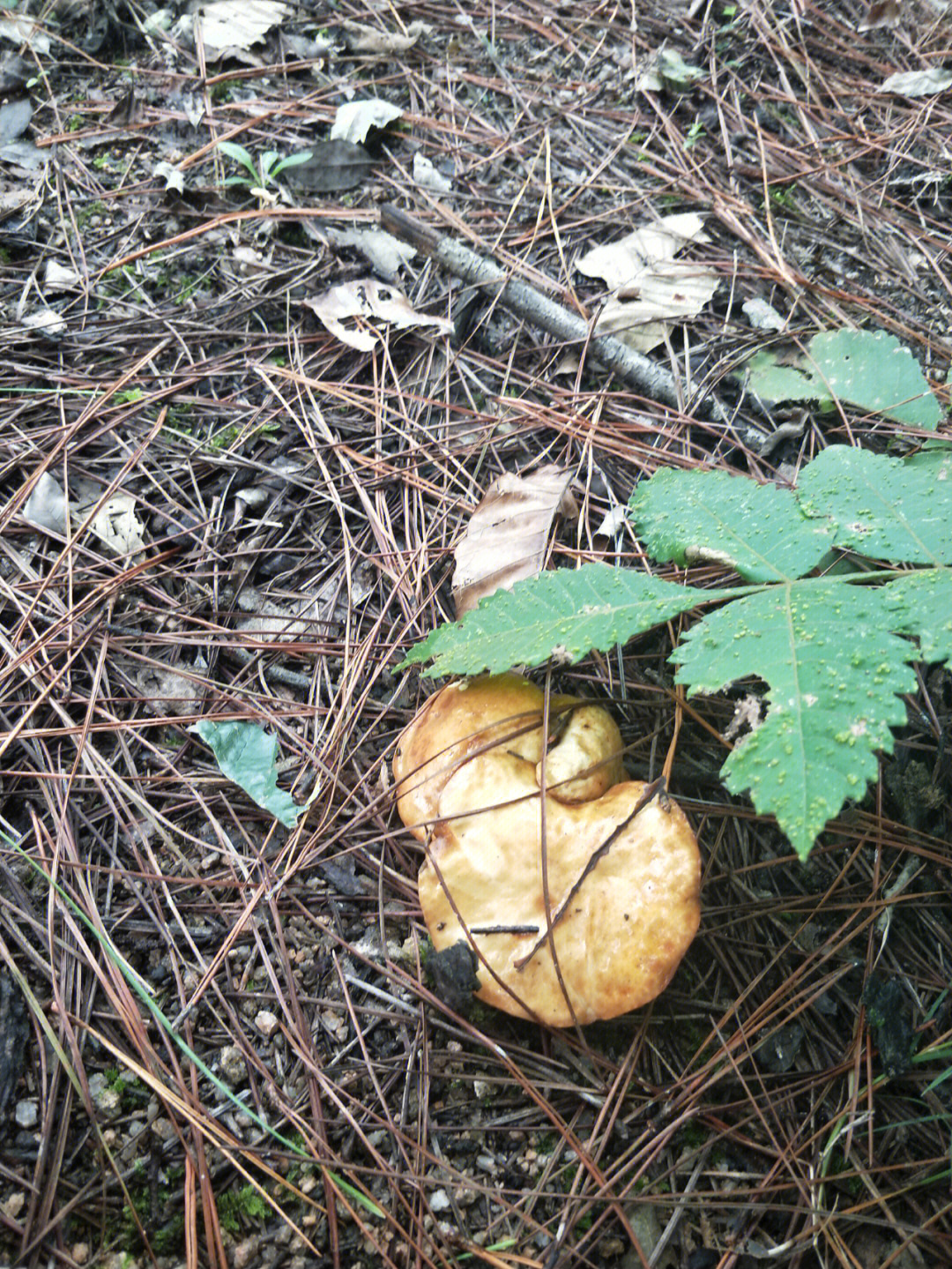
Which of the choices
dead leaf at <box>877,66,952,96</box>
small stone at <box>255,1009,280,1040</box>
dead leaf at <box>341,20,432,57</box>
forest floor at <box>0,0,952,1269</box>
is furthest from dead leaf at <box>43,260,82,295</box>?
dead leaf at <box>877,66,952,96</box>

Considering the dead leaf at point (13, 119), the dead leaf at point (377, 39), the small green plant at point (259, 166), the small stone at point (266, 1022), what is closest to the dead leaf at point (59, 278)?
the small green plant at point (259, 166)

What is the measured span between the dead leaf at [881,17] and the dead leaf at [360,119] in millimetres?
2138

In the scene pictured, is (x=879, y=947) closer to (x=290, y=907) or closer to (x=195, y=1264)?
(x=290, y=907)

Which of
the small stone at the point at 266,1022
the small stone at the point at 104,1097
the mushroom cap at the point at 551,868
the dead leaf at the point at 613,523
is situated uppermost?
the dead leaf at the point at 613,523

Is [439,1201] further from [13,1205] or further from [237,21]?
[237,21]

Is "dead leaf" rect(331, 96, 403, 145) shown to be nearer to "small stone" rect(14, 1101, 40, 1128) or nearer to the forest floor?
the forest floor

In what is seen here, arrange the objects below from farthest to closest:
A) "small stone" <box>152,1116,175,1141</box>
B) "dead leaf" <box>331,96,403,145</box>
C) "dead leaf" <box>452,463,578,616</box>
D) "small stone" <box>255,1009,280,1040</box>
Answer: "dead leaf" <box>331,96,403,145</box> → "dead leaf" <box>452,463,578,616</box> → "small stone" <box>255,1009,280,1040</box> → "small stone" <box>152,1116,175,1141</box>

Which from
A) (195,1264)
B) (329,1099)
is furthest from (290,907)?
(195,1264)

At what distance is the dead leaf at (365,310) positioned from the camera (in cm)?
256

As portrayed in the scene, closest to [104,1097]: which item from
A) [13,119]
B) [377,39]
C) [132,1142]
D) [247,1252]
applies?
[132,1142]

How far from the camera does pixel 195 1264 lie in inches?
54.2

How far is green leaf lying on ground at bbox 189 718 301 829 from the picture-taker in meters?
1.81

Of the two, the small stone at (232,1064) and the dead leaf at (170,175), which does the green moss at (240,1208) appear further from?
the dead leaf at (170,175)

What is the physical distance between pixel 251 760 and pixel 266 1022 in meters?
0.57
